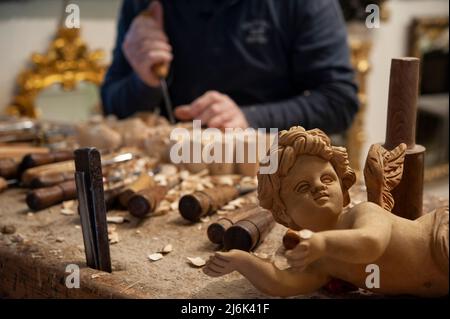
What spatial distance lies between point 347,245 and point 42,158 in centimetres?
74

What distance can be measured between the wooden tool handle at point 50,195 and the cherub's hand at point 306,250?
1.76 ft

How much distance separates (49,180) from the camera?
1032 mm

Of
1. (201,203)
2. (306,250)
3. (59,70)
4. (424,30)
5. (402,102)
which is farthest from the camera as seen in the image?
(424,30)

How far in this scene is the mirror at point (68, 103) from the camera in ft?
6.96

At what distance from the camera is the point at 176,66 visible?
160 cm

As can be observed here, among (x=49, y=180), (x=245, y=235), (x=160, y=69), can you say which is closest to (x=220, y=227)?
(x=245, y=235)

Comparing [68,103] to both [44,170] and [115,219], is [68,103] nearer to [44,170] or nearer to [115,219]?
[44,170]

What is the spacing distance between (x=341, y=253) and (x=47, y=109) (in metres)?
1.77

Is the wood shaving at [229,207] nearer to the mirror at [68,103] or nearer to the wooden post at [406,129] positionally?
the wooden post at [406,129]

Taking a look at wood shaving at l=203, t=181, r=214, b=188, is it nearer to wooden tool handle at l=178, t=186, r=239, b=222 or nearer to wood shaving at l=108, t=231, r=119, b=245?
wooden tool handle at l=178, t=186, r=239, b=222

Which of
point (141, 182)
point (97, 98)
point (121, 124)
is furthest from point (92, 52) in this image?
point (141, 182)

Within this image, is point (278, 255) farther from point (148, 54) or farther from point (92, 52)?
point (92, 52)

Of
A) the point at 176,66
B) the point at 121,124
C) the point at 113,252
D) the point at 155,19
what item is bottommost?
the point at 113,252

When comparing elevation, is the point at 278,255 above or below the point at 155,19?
below
